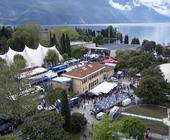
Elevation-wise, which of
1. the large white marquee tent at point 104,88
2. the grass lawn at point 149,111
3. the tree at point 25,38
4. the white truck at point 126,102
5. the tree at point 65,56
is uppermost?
the tree at point 25,38

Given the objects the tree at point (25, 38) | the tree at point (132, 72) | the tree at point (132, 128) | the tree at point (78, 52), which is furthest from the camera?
the tree at point (25, 38)

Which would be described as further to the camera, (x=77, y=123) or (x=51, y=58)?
(x=51, y=58)

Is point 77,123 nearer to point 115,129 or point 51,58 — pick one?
point 115,129

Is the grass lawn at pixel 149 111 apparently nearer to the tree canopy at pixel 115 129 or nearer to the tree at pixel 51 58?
the tree canopy at pixel 115 129

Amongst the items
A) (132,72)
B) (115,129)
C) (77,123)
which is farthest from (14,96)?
(132,72)

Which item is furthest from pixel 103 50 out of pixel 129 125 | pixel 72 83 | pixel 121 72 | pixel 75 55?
pixel 129 125

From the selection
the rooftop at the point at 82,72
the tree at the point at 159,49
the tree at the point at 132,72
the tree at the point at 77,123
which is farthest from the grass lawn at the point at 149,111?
the tree at the point at 159,49
